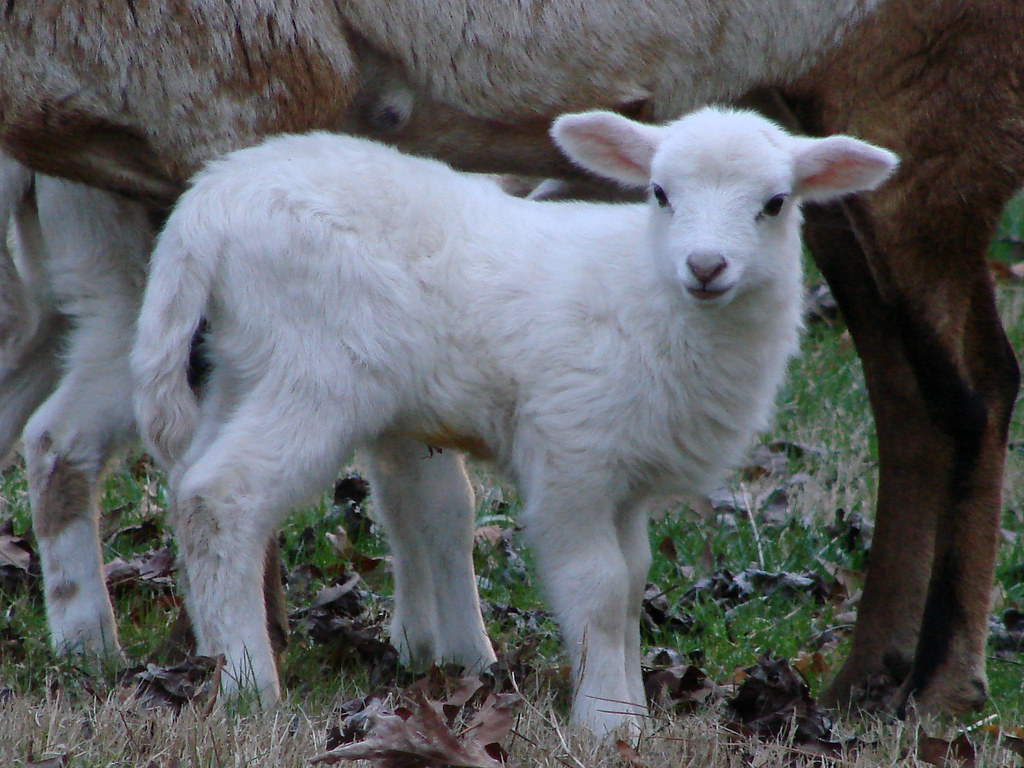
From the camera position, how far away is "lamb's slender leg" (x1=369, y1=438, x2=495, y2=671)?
4707mm

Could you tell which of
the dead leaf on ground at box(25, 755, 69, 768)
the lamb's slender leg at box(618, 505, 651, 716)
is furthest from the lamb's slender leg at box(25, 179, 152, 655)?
the lamb's slender leg at box(618, 505, 651, 716)

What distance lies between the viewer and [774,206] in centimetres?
395

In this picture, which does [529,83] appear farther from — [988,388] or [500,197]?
[988,388]

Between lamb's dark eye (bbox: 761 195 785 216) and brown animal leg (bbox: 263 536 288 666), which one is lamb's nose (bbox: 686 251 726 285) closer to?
lamb's dark eye (bbox: 761 195 785 216)

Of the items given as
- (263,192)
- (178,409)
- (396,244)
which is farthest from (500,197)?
(178,409)

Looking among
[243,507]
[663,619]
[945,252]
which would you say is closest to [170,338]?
[243,507]

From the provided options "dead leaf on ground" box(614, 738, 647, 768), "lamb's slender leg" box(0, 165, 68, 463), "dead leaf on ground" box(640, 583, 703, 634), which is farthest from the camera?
"dead leaf on ground" box(640, 583, 703, 634)

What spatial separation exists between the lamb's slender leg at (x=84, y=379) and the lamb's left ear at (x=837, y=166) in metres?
2.12

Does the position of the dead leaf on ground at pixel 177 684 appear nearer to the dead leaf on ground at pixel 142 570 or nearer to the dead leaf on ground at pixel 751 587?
the dead leaf on ground at pixel 142 570

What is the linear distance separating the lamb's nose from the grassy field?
1.14 m

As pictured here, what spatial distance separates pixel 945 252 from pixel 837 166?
725mm

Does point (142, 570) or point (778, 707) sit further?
point (142, 570)

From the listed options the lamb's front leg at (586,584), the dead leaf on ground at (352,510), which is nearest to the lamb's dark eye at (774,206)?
the lamb's front leg at (586,584)

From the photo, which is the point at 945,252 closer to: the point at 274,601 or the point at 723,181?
the point at 723,181
